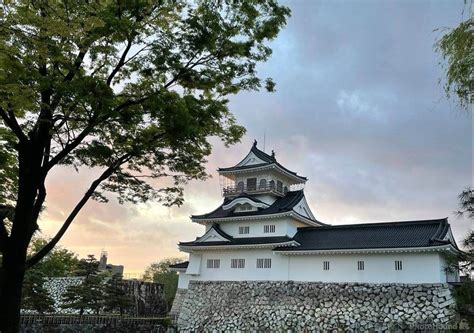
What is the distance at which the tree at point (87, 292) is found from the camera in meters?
19.3

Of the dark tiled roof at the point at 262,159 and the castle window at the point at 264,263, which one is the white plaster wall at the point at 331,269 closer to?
the castle window at the point at 264,263

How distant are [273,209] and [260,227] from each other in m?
1.33

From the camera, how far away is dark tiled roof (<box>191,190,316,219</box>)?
76.8 feet

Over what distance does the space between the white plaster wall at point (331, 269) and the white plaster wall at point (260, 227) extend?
1.14 m

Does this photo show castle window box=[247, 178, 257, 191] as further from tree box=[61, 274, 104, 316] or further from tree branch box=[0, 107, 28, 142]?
tree branch box=[0, 107, 28, 142]

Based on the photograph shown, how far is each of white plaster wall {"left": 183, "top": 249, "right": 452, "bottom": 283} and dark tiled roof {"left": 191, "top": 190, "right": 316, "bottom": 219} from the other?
7.29 feet

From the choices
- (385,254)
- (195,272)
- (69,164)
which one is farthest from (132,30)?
(195,272)

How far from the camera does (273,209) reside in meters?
23.8

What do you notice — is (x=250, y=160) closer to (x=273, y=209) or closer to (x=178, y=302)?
(x=273, y=209)

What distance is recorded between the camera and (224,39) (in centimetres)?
725

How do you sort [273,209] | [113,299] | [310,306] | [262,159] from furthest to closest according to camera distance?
1. [262,159]
2. [273,209]
3. [113,299]
4. [310,306]

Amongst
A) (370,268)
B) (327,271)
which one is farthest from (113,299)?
(370,268)

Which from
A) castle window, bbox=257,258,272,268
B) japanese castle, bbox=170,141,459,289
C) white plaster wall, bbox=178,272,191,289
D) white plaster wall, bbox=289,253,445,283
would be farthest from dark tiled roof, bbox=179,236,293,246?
white plaster wall, bbox=178,272,191,289

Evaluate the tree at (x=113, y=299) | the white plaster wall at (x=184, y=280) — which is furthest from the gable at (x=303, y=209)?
the tree at (x=113, y=299)
